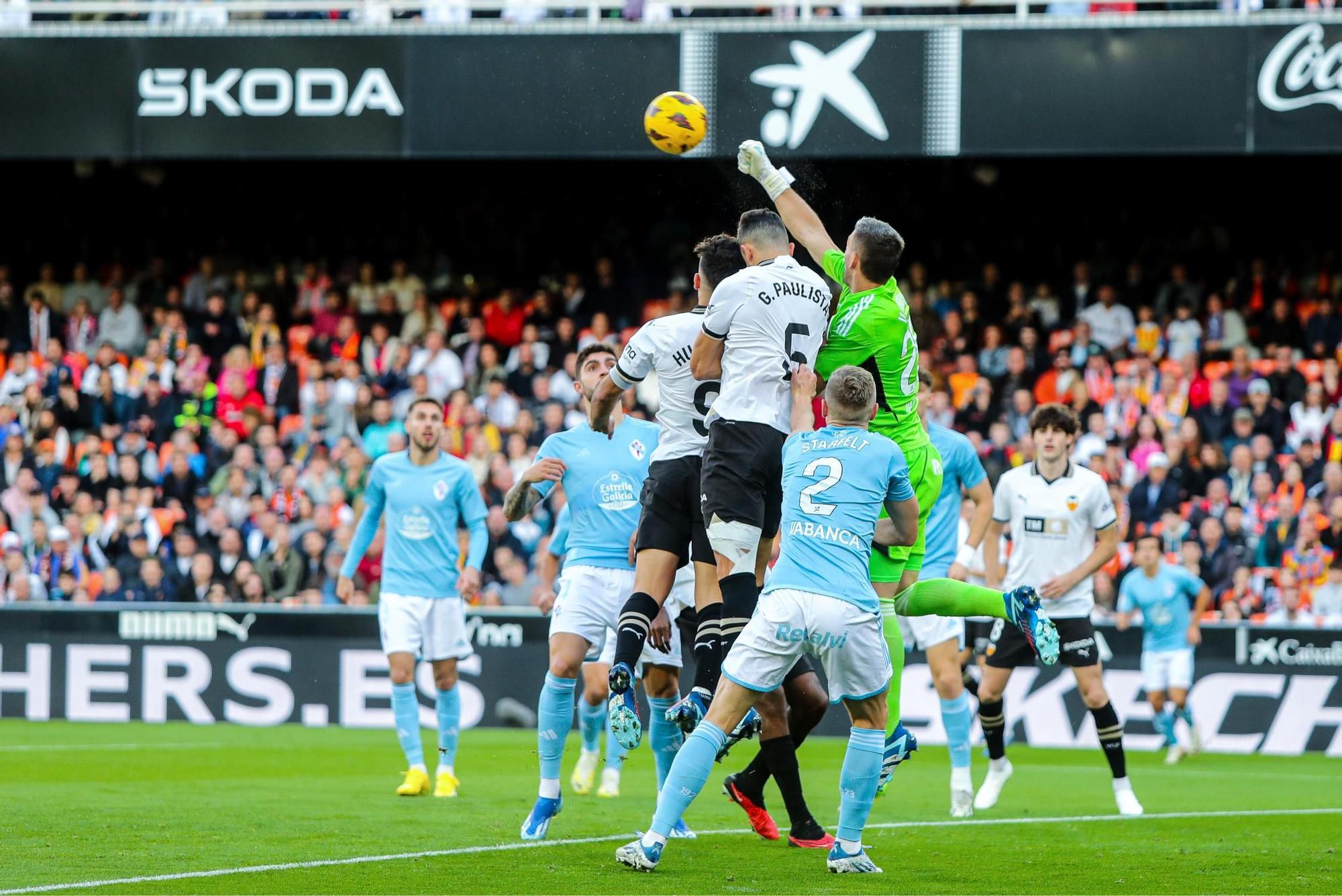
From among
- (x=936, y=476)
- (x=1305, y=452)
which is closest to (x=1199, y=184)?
(x=1305, y=452)

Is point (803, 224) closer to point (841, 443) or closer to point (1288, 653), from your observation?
point (841, 443)

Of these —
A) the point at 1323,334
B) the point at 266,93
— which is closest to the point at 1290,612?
the point at 1323,334

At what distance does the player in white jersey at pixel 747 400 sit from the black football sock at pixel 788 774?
0.51 metres

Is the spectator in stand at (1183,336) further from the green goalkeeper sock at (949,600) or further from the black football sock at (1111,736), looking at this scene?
the green goalkeeper sock at (949,600)

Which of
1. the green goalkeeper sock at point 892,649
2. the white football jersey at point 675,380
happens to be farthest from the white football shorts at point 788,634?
the green goalkeeper sock at point 892,649

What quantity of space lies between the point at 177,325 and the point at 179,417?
5.18ft

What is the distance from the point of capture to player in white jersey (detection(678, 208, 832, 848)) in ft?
25.7

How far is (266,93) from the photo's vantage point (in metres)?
19.6

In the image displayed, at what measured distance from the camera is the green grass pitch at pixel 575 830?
7.21 meters

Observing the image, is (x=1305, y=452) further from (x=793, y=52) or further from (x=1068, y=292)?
(x=793, y=52)

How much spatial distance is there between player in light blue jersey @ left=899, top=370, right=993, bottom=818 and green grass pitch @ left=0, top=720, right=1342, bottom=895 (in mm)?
403

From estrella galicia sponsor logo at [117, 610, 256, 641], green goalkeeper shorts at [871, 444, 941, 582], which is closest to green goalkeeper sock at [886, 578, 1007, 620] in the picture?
green goalkeeper shorts at [871, 444, 941, 582]

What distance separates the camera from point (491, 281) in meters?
22.7

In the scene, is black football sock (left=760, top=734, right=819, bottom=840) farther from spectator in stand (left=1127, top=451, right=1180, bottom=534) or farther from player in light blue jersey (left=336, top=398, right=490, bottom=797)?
spectator in stand (left=1127, top=451, right=1180, bottom=534)
